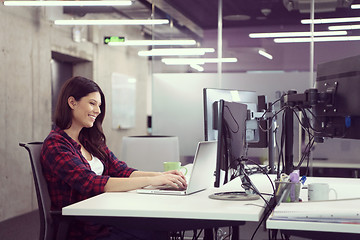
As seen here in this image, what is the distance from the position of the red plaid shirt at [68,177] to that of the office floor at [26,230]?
2489mm

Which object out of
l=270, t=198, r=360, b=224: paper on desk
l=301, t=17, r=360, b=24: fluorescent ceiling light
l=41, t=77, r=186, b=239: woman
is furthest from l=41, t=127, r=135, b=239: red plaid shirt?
l=301, t=17, r=360, b=24: fluorescent ceiling light

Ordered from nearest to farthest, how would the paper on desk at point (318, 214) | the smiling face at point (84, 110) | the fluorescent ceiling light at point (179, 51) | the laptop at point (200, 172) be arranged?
the paper on desk at point (318, 214) → the laptop at point (200, 172) → the smiling face at point (84, 110) → the fluorescent ceiling light at point (179, 51)

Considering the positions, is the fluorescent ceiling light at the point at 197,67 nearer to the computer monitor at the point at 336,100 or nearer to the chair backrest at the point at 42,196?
the computer monitor at the point at 336,100

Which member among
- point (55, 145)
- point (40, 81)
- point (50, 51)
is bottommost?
point (55, 145)

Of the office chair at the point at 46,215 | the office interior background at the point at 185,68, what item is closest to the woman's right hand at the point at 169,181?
the office chair at the point at 46,215

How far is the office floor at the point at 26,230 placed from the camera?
4.70m

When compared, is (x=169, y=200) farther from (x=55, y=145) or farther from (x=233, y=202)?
(x=55, y=145)

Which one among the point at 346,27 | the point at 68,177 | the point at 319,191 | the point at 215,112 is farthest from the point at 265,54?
the point at 68,177

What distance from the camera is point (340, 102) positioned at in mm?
2146

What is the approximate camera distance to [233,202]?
2.06m

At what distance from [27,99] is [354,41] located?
4.13 meters

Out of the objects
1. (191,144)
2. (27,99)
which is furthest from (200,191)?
(27,99)

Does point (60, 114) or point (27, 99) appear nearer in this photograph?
point (60, 114)

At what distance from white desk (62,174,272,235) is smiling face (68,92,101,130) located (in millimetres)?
509
